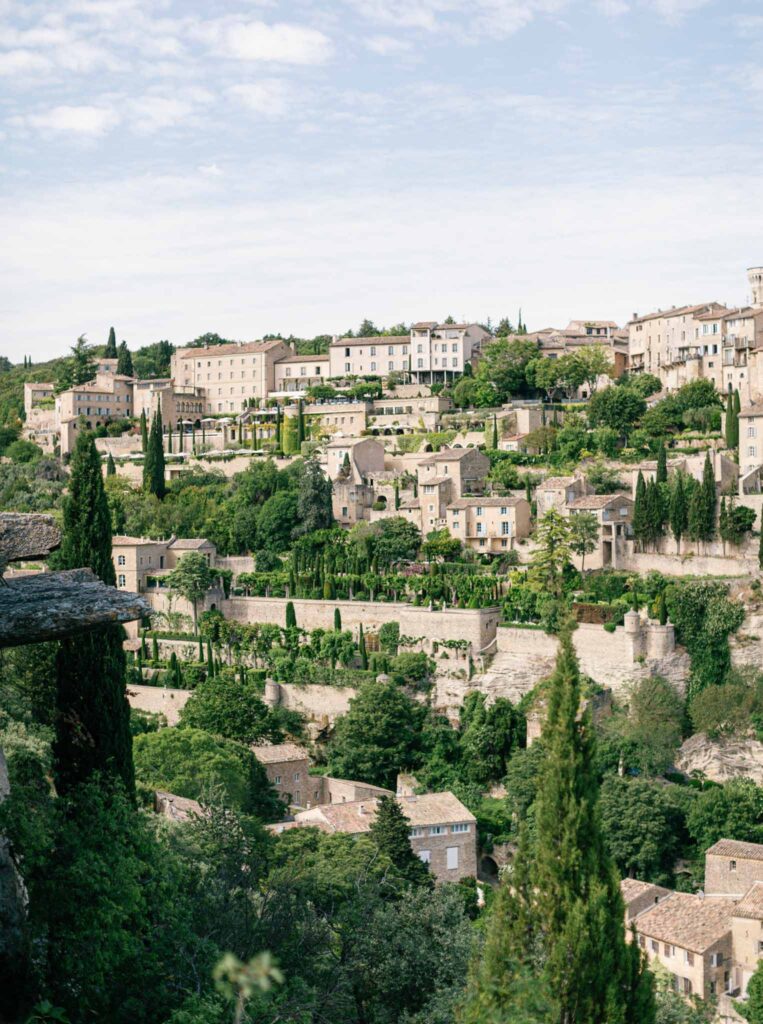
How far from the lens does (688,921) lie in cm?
3403

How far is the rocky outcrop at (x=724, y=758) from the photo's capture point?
42875 millimetres

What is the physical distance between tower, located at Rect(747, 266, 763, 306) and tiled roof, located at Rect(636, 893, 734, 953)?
4797cm

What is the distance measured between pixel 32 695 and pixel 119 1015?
19.7 m

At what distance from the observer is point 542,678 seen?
4600cm

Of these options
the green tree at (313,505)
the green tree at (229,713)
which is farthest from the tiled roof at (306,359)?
the green tree at (229,713)

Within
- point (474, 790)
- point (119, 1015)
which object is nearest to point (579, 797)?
point (119, 1015)

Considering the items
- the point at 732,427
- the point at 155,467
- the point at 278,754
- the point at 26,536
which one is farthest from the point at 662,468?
the point at 26,536

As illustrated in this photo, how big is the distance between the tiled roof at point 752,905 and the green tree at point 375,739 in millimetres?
13617

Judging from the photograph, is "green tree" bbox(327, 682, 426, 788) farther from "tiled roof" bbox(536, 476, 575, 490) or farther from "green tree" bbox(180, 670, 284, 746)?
"tiled roof" bbox(536, 476, 575, 490)

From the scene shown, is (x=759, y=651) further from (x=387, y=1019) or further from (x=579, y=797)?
(x=579, y=797)

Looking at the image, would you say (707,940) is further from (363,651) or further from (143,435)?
(143,435)

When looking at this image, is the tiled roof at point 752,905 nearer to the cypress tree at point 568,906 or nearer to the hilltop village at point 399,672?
the hilltop village at point 399,672

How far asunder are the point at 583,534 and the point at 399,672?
30.4ft

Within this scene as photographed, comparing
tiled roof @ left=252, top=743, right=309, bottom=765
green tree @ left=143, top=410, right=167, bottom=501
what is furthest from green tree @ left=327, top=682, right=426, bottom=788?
green tree @ left=143, top=410, right=167, bottom=501
